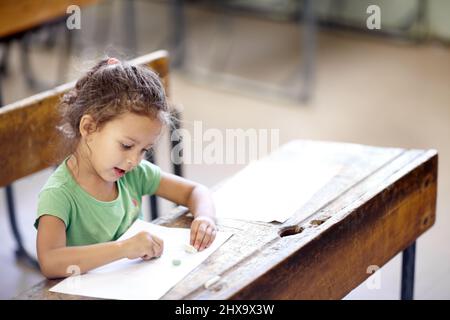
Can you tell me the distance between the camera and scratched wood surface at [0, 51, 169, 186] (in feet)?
7.26

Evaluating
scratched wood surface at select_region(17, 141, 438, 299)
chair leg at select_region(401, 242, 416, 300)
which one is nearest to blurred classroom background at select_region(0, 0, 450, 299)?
chair leg at select_region(401, 242, 416, 300)

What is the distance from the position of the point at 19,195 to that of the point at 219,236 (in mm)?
2078

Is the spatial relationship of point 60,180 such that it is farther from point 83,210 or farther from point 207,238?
point 207,238

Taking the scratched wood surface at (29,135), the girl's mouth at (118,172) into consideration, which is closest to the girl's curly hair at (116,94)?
the girl's mouth at (118,172)

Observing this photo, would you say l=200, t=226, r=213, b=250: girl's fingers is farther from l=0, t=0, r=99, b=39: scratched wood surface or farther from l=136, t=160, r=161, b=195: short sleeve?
l=0, t=0, r=99, b=39: scratched wood surface

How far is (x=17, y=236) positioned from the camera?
325 cm

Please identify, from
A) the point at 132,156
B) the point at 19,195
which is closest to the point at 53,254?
the point at 132,156

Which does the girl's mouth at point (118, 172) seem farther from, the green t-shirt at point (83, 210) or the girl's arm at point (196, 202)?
the girl's arm at point (196, 202)

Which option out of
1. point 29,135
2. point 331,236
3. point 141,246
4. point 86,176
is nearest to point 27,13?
point 29,135

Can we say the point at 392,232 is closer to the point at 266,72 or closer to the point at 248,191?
the point at 248,191

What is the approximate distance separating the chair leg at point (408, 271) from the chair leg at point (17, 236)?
58.0 inches

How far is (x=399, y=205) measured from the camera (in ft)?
6.23

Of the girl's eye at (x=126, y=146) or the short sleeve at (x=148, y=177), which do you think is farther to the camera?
the short sleeve at (x=148, y=177)

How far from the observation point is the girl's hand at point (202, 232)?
1.76m
